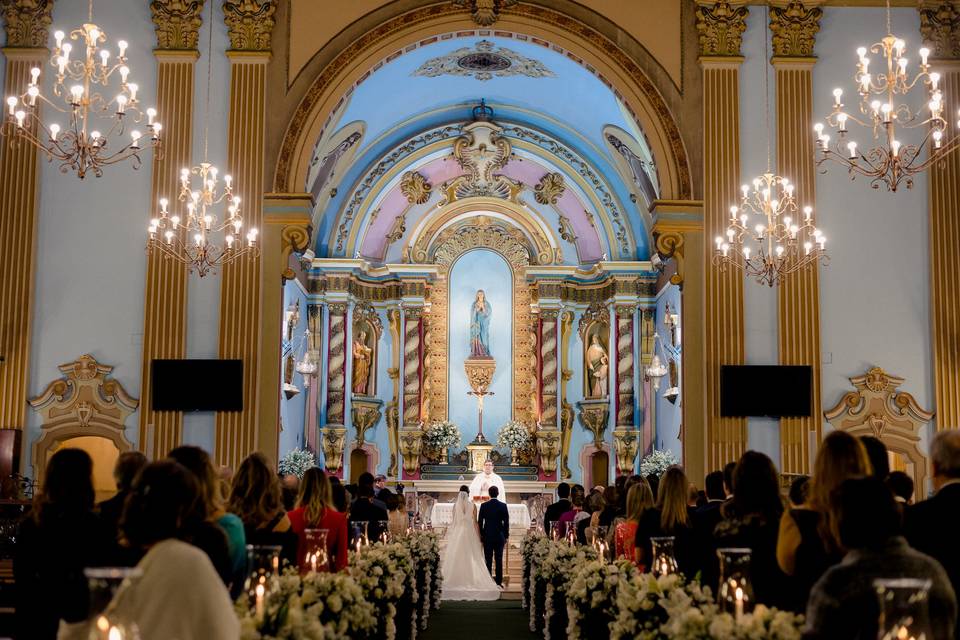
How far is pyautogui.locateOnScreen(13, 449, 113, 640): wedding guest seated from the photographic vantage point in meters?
4.07

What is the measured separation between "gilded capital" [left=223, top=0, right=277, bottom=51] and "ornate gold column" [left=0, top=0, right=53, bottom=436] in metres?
2.30

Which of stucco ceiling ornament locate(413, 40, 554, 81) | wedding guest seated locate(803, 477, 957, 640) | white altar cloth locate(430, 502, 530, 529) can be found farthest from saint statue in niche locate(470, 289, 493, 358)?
wedding guest seated locate(803, 477, 957, 640)

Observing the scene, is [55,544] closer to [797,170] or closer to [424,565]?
[424,565]

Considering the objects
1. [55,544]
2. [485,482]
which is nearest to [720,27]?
[485,482]

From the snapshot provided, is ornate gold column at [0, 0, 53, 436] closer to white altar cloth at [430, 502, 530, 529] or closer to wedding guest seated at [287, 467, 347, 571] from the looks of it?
wedding guest seated at [287, 467, 347, 571]

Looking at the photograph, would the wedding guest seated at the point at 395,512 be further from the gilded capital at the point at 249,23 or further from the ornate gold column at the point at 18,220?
the gilded capital at the point at 249,23

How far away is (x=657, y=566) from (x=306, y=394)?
55.9ft

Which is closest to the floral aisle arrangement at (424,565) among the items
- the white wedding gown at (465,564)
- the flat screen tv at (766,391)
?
the white wedding gown at (465,564)

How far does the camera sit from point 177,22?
1423 centimetres

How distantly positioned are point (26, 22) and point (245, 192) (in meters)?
3.53

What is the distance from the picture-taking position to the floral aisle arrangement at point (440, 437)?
22.8 metres

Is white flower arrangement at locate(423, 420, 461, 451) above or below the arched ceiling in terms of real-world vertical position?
below

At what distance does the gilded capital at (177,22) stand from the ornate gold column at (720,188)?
6479mm

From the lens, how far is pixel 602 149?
21.0 m
